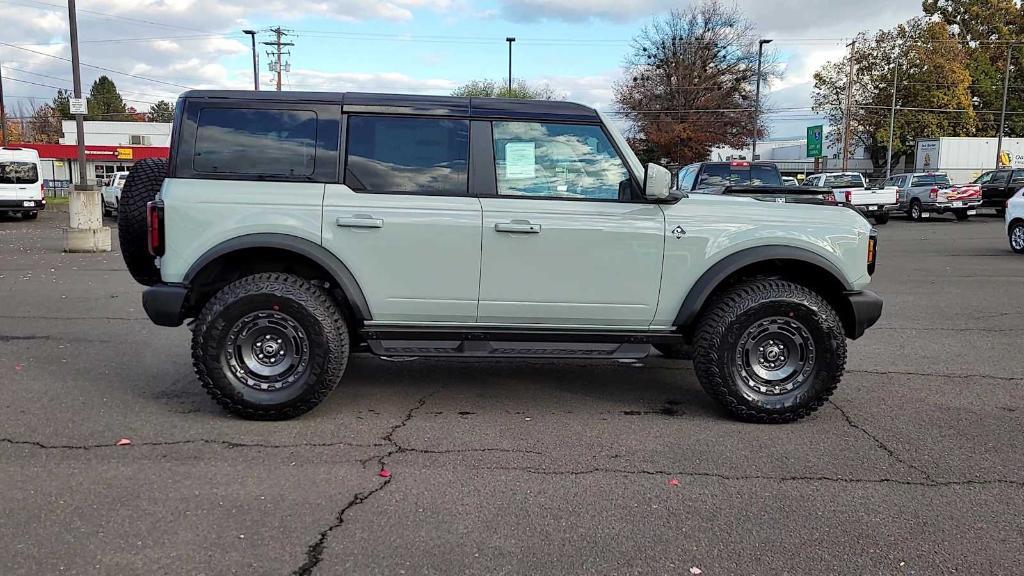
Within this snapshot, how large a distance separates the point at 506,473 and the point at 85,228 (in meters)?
14.0

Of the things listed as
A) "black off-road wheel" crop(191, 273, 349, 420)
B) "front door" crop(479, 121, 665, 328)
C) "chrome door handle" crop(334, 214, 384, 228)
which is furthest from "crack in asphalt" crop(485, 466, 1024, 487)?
"chrome door handle" crop(334, 214, 384, 228)

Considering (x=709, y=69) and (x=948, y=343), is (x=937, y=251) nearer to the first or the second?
(x=948, y=343)

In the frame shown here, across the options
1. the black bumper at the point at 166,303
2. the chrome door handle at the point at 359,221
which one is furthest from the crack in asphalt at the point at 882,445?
the black bumper at the point at 166,303

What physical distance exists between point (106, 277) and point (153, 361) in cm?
599

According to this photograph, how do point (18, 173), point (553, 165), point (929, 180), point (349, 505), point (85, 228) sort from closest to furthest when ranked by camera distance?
point (349, 505), point (553, 165), point (85, 228), point (18, 173), point (929, 180)

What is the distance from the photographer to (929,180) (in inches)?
1161

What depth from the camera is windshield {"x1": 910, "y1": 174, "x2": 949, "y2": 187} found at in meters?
29.2

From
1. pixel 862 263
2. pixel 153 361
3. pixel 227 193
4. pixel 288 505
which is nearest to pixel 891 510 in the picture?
pixel 862 263

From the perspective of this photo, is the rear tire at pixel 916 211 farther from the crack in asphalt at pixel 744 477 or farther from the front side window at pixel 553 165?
the crack in asphalt at pixel 744 477

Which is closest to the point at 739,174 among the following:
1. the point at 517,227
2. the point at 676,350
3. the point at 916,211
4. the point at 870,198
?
the point at 870,198

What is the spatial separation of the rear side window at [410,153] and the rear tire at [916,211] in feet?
92.2

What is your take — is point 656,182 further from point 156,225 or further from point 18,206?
point 18,206

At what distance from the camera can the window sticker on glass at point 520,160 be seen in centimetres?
492

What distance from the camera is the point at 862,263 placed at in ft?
16.3
